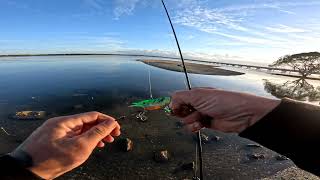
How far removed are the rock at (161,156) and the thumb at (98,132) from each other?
1117 centimetres

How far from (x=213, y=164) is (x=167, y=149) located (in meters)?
2.72

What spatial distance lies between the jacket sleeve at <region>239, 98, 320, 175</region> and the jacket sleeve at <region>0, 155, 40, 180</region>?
1.75 meters

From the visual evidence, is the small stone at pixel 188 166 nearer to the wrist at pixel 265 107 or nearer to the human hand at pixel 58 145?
the human hand at pixel 58 145

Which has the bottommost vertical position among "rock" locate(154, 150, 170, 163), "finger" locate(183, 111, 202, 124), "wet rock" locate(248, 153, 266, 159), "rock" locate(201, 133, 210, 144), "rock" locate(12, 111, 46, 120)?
"wet rock" locate(248, 153, 266, 159)

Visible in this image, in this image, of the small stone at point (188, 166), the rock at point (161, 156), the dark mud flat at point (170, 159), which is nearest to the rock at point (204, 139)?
the dark mud flat at point (170, 159)

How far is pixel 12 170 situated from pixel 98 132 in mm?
694

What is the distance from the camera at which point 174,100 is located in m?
3.11

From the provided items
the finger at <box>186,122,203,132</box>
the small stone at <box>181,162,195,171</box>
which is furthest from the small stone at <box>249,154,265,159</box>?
the finger at <box>186,122,203,132</box>

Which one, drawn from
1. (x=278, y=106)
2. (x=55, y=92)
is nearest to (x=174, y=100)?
(x=278, y=106)

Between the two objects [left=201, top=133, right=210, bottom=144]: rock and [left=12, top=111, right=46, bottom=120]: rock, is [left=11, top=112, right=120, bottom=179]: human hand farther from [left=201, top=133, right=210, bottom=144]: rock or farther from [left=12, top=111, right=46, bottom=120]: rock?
Result: [left=12, top=111, right=46, bottom=120]: rock

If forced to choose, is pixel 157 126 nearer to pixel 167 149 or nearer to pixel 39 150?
pixel 167 149

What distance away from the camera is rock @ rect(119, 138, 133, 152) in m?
14.0

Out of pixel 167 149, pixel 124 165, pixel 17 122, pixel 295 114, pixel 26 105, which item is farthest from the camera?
pixel 26 105

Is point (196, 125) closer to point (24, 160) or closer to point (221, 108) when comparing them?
point (221, 108)
